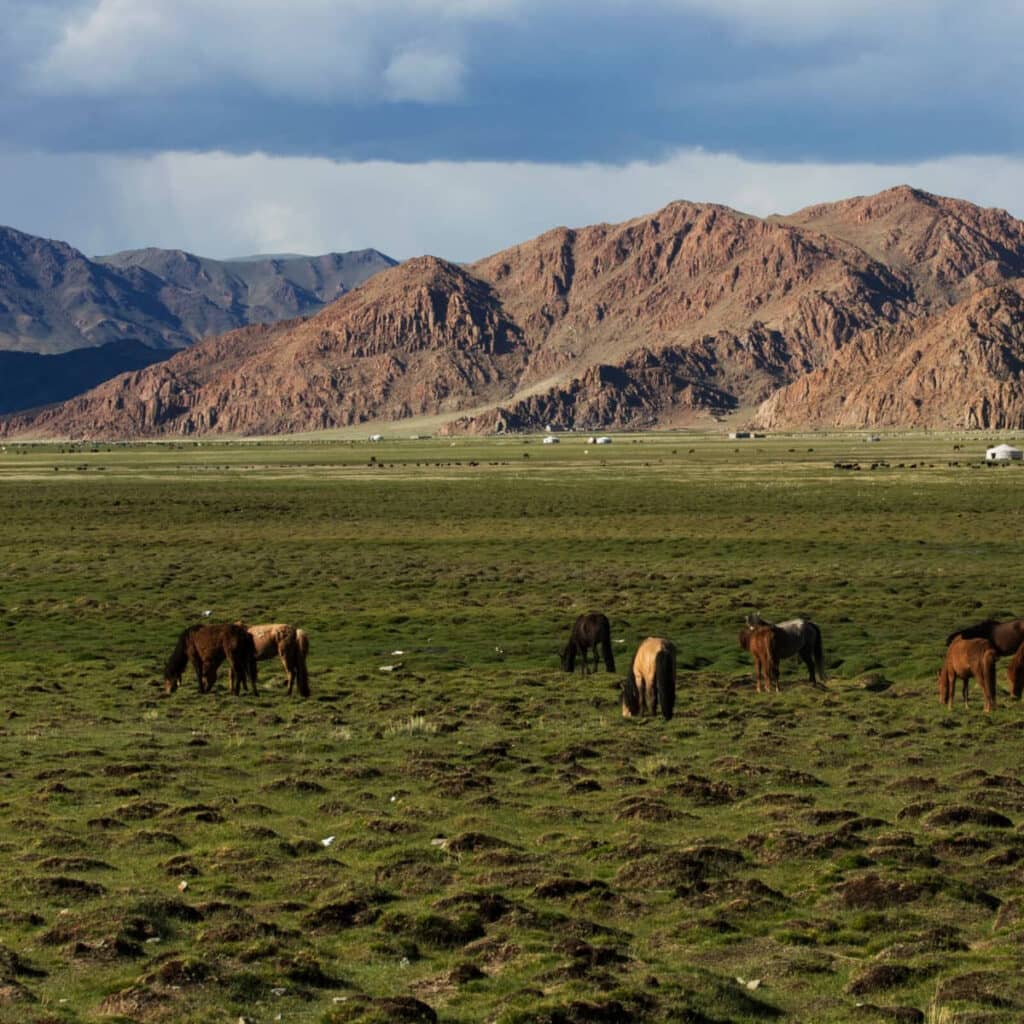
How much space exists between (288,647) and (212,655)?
1444mm

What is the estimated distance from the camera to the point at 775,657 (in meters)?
25.9

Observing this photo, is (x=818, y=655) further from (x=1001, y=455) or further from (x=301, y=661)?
(x=1001, y=455)

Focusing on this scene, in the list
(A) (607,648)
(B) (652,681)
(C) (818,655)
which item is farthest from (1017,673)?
(A) (607,648)

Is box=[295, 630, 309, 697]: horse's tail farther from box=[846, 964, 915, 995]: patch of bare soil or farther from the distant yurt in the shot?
the distant yurt

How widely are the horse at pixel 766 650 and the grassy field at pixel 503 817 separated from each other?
0.46 m

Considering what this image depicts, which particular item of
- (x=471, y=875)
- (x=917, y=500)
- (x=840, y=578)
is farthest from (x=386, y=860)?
(x=917, y=500)

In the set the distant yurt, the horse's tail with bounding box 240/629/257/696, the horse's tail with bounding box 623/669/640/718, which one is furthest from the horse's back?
the distant yurt

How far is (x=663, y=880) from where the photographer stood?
557 inches

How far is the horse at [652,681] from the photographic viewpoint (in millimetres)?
22781

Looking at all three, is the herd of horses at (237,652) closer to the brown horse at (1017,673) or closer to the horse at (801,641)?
the horse at (801,641)

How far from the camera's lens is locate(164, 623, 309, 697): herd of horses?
25.5 m

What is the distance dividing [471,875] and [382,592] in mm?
28725

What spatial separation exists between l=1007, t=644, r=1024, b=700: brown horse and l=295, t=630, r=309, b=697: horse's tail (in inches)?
471

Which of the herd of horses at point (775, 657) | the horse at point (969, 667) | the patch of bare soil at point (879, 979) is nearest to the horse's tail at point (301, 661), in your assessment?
the herd of horses at point (775, 657)
